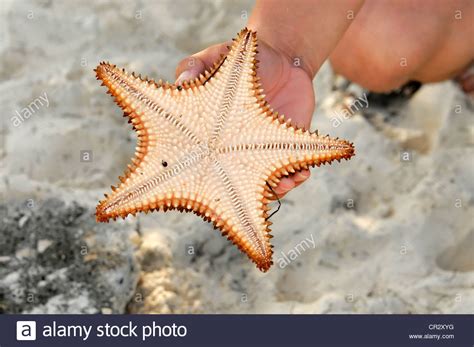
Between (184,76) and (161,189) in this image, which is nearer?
(161,189)

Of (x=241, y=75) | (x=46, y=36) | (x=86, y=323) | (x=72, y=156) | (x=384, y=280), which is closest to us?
(x=241, y=75)

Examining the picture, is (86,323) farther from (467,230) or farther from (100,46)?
(467,230)

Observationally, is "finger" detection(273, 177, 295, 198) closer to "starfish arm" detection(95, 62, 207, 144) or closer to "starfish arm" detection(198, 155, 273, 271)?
"starfish arm" detection(198, 155, 273, 271)

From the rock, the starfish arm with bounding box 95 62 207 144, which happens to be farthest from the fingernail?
the rock

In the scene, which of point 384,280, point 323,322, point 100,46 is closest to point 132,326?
point 323,322


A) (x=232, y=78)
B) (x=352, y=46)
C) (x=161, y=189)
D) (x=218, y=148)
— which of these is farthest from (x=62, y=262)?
(x=352, y=46)

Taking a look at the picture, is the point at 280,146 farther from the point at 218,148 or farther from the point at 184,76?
the point at 184,76
